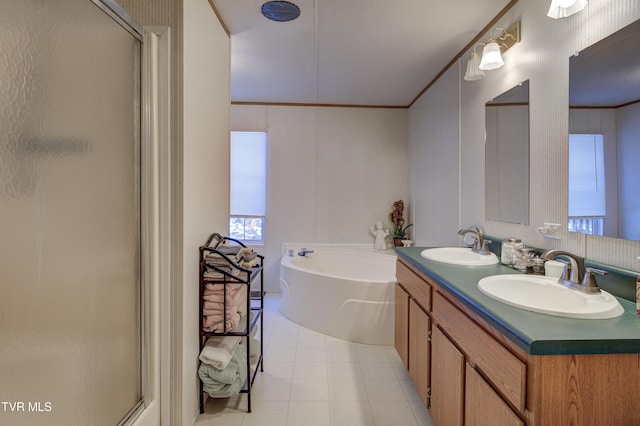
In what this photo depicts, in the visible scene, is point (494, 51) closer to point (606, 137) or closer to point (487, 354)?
point (606, 137)

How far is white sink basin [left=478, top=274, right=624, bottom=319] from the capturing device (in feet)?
3.20

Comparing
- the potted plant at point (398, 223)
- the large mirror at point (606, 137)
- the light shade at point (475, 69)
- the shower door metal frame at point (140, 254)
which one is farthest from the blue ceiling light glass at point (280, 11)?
the potted plant at point (398, 223)

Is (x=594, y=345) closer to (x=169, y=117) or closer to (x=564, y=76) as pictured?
(x=564, y=76)

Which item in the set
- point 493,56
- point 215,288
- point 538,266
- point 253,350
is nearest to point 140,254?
point 215,288

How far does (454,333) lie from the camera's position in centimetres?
129

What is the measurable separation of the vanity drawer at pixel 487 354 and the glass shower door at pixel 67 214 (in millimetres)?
1339

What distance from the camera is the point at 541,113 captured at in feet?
5.25

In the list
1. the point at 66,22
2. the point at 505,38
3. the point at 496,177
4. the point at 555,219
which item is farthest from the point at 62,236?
the point at 505,38

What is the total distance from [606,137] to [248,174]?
3.32 meters

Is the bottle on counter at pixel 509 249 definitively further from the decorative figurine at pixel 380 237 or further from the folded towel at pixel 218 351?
the decorative figurine at pixel 380 237

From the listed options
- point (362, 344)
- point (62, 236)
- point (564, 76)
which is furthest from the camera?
point (362, 344)

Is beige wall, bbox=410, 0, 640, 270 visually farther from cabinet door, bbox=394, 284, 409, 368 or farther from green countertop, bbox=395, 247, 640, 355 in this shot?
cabinet door, bbox=394, 284, 409, 368

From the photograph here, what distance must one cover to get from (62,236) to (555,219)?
6.61ft

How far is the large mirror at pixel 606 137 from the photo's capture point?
3.81 feet
